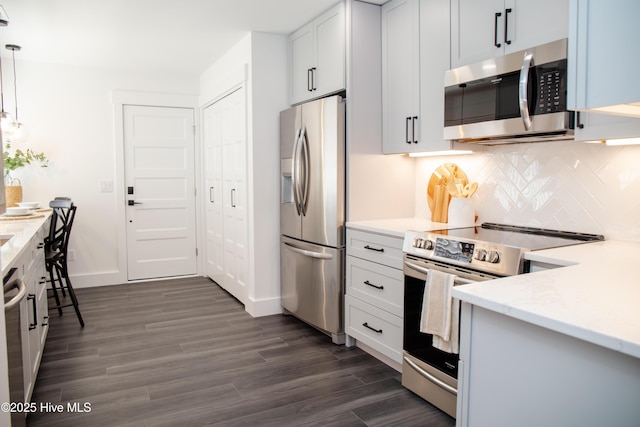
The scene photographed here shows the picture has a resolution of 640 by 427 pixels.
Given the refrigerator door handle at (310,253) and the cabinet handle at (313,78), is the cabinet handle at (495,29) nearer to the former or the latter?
the cabinet handle at (313,78)

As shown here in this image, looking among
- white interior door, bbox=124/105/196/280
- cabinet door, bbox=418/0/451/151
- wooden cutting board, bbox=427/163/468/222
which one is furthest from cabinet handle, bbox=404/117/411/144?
white interior door, bbox=124/105/196/280

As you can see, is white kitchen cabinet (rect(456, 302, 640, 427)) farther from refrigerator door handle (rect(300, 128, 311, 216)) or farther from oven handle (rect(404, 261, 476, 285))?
refrigerator door handle (rect(300, 128, 311, 216))

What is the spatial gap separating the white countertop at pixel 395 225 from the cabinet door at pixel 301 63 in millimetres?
1234

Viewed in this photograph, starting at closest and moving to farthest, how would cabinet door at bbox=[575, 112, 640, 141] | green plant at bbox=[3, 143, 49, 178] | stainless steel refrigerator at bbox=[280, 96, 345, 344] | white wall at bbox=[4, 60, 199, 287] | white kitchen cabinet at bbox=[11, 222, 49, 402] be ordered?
cabinet door at bbox=[575, 112, 640, 141]
white kitchen cabinet at bbox=[11, 222, 49, 402]
stainless steel refrigerator at bbox=[280, 96, 345, 344]
green plant at bbox=[3, 143, 49, 178]
white wall at bbox=[4, 60, 199, 287]

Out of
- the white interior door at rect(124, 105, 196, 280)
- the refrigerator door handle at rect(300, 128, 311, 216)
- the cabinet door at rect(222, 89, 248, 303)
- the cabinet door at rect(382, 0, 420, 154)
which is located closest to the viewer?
the cabinet door at rect(382, 0, 420, 154)

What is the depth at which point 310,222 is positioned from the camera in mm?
3467

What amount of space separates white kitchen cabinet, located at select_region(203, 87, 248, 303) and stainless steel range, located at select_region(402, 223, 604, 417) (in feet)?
6.82

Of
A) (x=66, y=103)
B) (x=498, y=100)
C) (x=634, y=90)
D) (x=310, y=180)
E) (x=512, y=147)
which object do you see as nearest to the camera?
(x=634, y=90)

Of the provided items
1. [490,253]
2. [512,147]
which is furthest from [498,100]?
[490,253]

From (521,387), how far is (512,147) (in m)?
1.86

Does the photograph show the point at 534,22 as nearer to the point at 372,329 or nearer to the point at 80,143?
the point at 372,329

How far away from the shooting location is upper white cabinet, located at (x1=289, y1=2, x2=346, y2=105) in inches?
128

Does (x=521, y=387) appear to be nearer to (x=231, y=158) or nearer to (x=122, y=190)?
(x=231, y=158)

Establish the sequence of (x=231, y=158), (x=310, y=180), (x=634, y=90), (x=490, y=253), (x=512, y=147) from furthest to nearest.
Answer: (x=231, y=158)
(x=310, y=180)
(x=512, y=147)
(x=490, y=253)
(x=634, y=90)
